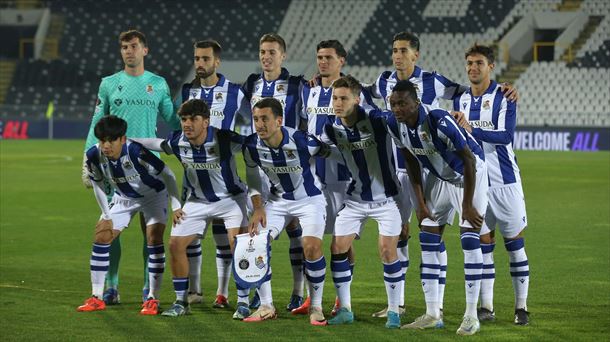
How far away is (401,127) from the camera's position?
7477mm

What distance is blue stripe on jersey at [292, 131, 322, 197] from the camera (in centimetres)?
792

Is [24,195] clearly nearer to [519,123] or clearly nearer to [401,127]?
[401,127]

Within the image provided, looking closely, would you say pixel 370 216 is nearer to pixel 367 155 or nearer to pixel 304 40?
pixel 367 155

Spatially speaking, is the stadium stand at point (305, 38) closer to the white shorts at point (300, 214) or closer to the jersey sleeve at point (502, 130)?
the jersey sleeve at point (502, 130)

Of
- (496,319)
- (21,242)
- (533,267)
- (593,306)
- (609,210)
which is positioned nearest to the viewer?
(496,319)

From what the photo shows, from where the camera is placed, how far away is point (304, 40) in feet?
138

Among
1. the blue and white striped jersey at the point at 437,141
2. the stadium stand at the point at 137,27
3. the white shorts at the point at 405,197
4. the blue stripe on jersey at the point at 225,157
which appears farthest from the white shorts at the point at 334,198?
the stadium stand at the point at 137,27

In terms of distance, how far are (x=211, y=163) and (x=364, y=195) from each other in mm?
1203

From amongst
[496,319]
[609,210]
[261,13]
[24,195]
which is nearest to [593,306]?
[496,319]

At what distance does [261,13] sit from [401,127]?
36503 mm

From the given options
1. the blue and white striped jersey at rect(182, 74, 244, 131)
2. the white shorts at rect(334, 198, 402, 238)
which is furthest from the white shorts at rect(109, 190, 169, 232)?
the white shorts at rect(334, 198, 402, 238)

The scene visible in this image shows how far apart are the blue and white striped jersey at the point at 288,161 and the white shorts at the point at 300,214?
0.05m

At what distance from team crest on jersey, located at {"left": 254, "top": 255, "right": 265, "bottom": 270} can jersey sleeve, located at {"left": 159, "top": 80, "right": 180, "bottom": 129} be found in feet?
6.23

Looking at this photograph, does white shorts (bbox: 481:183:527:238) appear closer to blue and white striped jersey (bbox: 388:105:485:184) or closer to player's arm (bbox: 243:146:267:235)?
blue and white striped jersey (bbox: 388:105:485:184)
